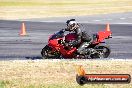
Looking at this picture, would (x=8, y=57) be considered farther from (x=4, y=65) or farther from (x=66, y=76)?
(x=66, y=76)

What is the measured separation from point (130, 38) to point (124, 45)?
3693 mm

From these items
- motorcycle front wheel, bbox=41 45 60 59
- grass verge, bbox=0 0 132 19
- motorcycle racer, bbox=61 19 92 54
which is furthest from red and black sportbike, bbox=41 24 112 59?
grass verge, bbox=0 0 132 19

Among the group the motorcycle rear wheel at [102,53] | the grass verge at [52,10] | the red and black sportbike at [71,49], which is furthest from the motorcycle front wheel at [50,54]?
the grass verge at [52,10]

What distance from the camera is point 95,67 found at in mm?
14781

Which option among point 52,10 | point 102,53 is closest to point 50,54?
point 102,53

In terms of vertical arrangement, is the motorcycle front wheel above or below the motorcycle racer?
below

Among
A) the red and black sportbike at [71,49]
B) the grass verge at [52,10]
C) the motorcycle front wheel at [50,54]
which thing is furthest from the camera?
the grass verge at [52,10]

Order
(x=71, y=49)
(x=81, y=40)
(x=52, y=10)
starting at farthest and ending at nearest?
(x=52, y=10) → (x=71, y=49) → (x=81, y=40)

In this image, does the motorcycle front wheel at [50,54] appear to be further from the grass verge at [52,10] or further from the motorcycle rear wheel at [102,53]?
the grass verge at [52,10]

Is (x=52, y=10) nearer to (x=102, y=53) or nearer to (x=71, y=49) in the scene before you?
(x=71, y=49)

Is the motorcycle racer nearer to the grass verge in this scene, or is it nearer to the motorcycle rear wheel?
the motorcycle rear wheel

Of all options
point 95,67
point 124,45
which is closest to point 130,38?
point 124,45

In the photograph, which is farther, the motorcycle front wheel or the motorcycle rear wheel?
the motorcycle front wheel

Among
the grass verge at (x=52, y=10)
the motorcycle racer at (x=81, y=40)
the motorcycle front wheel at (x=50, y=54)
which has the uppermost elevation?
the grass verge at (x=52, y=10)
